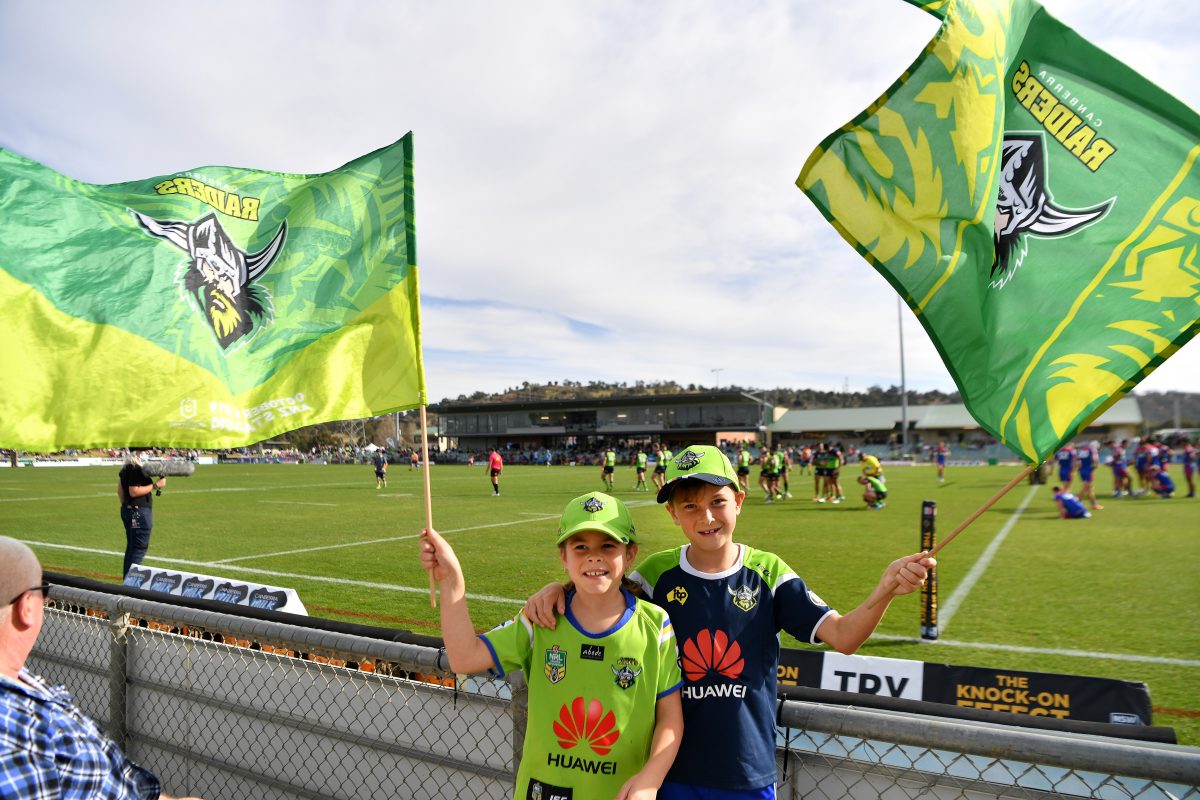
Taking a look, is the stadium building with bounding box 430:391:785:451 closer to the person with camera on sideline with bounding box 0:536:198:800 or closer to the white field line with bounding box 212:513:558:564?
the white field line with bounding box 212:513:558:564

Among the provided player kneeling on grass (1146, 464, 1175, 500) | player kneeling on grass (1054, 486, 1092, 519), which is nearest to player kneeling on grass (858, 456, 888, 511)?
player kneeling on grass (1054, 486, 1092, 519)

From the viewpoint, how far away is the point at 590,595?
7.47 ft

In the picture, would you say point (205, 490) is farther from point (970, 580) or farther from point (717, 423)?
point (717, 423)

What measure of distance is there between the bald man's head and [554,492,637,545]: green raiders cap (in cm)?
140

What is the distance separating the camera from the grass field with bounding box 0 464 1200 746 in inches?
273

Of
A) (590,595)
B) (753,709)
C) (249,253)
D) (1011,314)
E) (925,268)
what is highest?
(249,253)

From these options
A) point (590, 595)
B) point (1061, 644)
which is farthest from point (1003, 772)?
point (1061, 644)

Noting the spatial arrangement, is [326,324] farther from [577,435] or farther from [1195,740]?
[577,435]

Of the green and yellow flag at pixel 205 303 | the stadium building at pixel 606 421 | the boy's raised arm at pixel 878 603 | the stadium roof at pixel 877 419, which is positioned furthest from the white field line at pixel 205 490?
the stadium roof at pixel 877 419

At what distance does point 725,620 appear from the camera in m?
2.34

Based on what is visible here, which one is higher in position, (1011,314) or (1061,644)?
(1011,314)

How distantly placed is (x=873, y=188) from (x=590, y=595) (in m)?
2.07

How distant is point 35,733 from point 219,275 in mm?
2474

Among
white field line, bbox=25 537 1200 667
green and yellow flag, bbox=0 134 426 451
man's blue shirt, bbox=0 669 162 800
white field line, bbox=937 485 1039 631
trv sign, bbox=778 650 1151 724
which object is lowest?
white field line, bbox=937 485 1039 631
